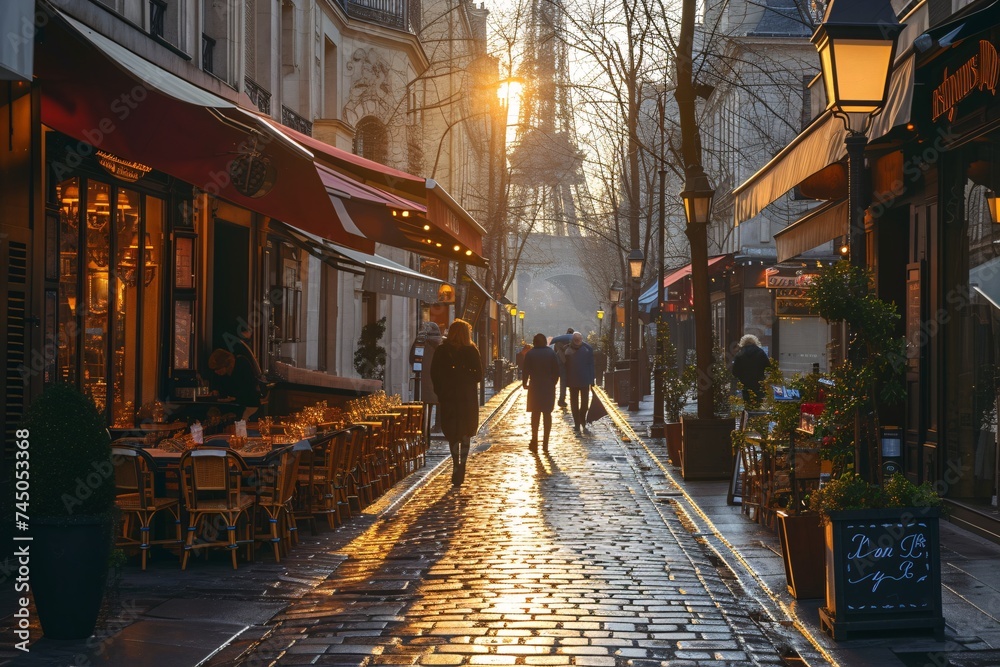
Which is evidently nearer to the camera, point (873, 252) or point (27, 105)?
point (27, 105)

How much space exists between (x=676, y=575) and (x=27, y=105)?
5725 millimetres

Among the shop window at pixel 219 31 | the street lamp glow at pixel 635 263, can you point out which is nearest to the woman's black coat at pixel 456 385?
the shop window at pixel 219 31

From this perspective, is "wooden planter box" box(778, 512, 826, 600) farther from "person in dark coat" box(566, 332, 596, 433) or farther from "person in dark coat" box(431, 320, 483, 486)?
"person in dark coat" box(566, 332, 596, 433)

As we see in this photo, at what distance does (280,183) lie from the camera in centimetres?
1052

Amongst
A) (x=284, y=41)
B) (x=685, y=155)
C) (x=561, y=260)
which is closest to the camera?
(x=685, y=155)

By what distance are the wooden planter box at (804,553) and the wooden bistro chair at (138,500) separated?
4.34 metres

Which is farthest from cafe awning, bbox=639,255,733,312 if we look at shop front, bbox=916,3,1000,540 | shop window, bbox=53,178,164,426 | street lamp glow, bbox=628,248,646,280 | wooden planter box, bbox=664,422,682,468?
shop window, bbox=53,178,164,426

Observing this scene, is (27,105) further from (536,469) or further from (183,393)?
(536,469)

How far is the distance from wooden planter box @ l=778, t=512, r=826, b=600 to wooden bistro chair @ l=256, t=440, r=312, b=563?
12.5ft

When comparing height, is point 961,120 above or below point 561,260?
below

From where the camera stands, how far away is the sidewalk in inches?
242

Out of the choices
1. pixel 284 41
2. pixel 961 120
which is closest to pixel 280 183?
pixel 961 120

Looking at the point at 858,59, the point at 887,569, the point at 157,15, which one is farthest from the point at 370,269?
the point at 887,569

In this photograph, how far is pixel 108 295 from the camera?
12.4 metres
